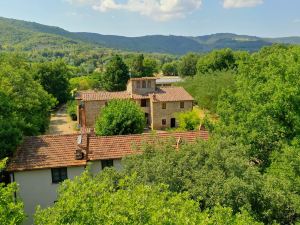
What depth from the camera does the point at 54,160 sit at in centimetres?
2520

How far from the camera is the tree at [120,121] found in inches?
1345

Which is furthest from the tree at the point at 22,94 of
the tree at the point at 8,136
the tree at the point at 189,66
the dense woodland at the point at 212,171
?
the tree at the point at 189,66

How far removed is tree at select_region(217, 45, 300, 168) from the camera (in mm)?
23234

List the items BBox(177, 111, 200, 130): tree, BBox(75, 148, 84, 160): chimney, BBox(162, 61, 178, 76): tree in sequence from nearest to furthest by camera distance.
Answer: BBox(75, 148, 84, 160): chimney
BBox(177, 111, 200, 130): tree
BBox(162, 61, 178, 76): tree

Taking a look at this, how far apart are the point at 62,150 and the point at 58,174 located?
6.60ft

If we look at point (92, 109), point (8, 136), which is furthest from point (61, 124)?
point (8, 136)

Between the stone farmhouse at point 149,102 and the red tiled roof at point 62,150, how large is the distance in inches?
895

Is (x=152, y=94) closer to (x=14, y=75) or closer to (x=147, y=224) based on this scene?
(x=14, y=75)

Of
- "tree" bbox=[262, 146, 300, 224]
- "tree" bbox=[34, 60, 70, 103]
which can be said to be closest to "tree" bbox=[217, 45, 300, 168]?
"tree" bbox=[262, 146, 300, 224]

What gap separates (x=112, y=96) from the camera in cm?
5175

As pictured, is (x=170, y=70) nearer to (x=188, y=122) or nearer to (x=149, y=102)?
(x=149, y=102)

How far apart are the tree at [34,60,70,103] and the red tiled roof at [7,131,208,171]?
43.3m

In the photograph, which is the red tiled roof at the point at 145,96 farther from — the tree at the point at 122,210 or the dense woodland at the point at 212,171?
the tree at the point at 122,210

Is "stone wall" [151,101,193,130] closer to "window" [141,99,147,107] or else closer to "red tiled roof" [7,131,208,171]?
"window" [141,99,147,107]
